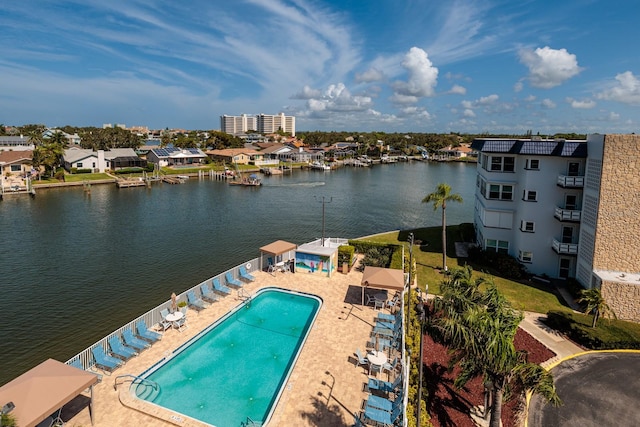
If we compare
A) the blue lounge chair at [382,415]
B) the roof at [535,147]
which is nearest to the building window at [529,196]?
the roof at [535,147]

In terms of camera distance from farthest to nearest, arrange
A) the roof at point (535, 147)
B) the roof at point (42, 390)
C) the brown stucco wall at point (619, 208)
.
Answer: the roof at point (535, 147)
the brown stucco wall at point (619, 208)
the roof at point (42, 390)

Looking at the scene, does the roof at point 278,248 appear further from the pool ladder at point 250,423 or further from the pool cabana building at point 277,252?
the pool ladder at point 250,423

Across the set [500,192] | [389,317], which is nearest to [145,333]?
A: [389,317]

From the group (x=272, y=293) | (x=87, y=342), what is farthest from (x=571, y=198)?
(x=87, y=342)

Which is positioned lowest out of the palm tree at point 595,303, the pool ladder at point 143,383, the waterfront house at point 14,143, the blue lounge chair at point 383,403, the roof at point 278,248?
the pool ladder at point 143,383

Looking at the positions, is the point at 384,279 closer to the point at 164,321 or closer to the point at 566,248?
the point at 164,321

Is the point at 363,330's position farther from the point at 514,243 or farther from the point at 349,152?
the point at 349,152

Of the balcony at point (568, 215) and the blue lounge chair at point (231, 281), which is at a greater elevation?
the balcony at point (568, 215)
